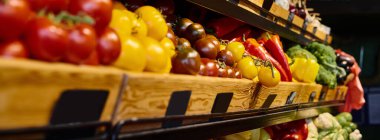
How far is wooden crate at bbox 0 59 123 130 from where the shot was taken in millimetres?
718

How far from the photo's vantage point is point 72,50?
2.86ft

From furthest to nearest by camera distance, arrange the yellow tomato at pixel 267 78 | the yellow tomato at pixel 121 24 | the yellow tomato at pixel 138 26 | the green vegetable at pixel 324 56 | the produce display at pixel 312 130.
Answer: the green vegetable at pixel 324 56 → the produce display at pixel 312 130 → the yellow tomato at pixel 267 78 → the yellow tomato at pixel 138 26 → the yellow tomato at pixel 121 24

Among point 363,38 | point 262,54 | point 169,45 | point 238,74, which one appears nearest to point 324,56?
point 262,54

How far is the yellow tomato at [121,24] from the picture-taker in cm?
117

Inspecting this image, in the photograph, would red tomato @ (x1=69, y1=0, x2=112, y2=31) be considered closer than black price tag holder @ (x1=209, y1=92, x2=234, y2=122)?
Yes

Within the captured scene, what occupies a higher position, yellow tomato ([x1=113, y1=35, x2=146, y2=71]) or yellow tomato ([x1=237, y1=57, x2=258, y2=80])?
yellow tomato ([x1=113, y1=35, x2=146, y2=71])

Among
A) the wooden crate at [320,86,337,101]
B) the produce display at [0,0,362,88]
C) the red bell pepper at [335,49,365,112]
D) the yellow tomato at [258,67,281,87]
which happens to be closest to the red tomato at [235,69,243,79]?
the produce display at [0,0,362,88]

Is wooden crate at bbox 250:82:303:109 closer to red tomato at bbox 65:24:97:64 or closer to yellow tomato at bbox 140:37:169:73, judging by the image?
yellow tomato at bbox 140:37:169:73

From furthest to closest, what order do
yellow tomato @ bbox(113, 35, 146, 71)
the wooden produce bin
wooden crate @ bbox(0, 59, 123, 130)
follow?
1. the wooden produce bin
2. yellow tomato @ bbox(113, 35, 146, 71)
3. wooden crate @ bbox(0, 59, 123, 130)

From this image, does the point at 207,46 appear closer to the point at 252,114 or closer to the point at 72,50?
the point at 252,114

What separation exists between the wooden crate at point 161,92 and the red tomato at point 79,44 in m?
0.13

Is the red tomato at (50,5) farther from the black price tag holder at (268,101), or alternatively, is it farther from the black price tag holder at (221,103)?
the black price tag holder at (268,101)

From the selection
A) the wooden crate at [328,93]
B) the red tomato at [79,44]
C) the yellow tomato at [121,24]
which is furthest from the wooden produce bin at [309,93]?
the red tomato at [79,44]

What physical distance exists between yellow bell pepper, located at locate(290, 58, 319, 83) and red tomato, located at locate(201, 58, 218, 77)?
4.35ft
